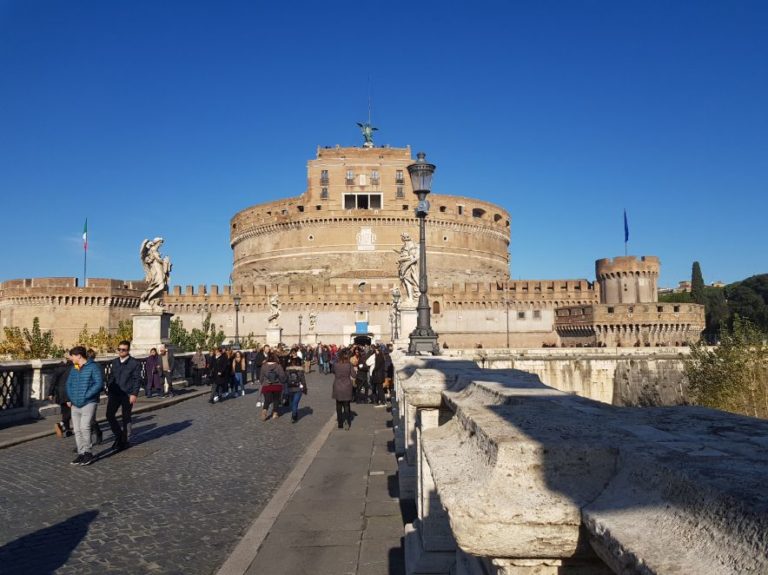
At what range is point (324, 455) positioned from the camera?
24.9 ft

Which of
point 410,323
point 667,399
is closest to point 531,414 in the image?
point 410,323

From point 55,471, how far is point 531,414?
6.29 meters

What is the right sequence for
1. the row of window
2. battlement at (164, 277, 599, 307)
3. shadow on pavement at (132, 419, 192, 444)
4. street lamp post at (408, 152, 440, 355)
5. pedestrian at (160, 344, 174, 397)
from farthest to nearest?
the row of window → battlement at (164, 277, 599, 307) → pedestrian at (160, 344, 174, 397) → street lamp post at (408, 152, 440, 355) → shadow on pavement at (132, 419, 192, 444)

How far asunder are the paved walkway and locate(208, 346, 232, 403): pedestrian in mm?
4077

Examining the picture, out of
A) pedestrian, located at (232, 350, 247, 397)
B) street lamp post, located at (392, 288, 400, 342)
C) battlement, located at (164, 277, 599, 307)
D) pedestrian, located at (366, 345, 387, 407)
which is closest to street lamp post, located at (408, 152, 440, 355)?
pedestrian, located at (366, 345, 387, 407)

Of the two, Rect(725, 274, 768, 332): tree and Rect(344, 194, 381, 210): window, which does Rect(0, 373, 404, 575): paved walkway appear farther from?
Rect(725, 274, 768, 332): tree

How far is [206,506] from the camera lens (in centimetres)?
530

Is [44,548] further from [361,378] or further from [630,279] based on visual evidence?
[630,279]

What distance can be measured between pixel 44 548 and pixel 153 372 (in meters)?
9.66

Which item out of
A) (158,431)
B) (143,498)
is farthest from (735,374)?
(143,498)

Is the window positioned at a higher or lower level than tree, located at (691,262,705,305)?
higher

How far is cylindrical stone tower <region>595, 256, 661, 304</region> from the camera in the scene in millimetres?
47469

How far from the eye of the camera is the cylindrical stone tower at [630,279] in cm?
4747

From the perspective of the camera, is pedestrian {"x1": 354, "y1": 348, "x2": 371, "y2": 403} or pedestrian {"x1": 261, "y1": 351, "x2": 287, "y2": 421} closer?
pedestrian {"x1": 261, "y1": 351, "x2": 287, "y2": 421}
